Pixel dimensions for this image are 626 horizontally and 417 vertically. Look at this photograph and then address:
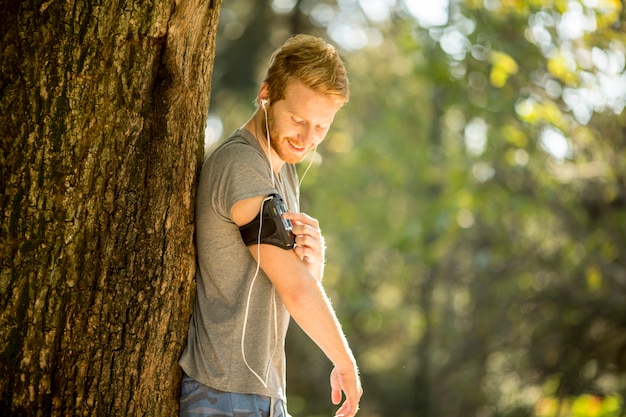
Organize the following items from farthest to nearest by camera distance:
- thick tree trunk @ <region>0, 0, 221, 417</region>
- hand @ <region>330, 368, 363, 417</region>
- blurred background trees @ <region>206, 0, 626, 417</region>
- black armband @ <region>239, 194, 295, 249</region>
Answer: blurred background trees @ <region>206, 0, 626, 417</region>, hand @ <region>330, 368, 363, 417</region>, black armband @ <region>239, 194, 295, 249</region>, thick tree trunk @ <region>0, 0, 221, 417</region>

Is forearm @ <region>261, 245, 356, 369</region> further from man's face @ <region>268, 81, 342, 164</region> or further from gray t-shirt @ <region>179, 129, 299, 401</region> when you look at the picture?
man's face @ <region>268, 81, 342, 164</region>

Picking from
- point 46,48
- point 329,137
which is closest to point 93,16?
point 46,48

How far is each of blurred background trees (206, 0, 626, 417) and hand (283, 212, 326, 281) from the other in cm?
455

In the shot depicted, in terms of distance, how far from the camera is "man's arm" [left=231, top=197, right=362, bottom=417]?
2.69 meters

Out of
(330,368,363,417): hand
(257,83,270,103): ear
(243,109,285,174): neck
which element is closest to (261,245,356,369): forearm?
(330,368,363,417): hand

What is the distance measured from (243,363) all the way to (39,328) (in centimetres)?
67

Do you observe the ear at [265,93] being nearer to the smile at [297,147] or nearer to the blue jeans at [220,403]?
the smile at [297,147]

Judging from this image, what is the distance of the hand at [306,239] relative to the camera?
276cm

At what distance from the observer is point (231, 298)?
281cm

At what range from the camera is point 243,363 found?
2.75m

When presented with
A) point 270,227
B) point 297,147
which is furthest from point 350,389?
point 297,147

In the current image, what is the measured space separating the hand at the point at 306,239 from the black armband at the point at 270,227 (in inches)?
1.4

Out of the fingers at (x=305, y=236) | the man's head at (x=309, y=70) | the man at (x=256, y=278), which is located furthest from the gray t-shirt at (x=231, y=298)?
the man's head at (x=309, y=70)

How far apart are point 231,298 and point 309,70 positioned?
86cm
